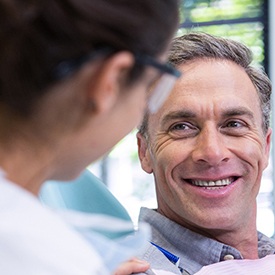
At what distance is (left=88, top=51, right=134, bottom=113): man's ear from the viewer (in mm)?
712

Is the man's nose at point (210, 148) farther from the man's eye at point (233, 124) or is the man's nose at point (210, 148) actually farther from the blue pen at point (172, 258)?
the blue pen at point (172, 258)

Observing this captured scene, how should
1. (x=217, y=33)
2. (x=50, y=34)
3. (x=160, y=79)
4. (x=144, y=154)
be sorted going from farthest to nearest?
(x=217, y=33)
(x=144, y=154)
(x=160, y=79)
(x=50, y=34)

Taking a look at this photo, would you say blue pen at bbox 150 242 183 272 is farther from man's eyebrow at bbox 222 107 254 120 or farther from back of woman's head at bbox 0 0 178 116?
back of woman's head at bbox 0 0 178 116

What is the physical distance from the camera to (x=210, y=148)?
1.55 meters

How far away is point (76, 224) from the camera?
2.55ft

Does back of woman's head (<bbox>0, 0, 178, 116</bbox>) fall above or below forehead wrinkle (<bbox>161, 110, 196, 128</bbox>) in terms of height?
above

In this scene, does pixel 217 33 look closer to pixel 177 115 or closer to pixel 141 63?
pixel 177 115

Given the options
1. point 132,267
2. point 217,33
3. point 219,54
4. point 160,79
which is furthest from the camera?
point 217,33

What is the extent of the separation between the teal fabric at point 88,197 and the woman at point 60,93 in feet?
1.80

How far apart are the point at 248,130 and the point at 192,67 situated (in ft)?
0.71

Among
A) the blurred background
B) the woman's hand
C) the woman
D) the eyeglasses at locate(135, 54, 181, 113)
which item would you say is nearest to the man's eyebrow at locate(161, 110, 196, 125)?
the woman's hand

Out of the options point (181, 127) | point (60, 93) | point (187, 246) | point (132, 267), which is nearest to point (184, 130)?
point (181, 127)

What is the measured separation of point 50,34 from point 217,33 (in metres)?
3.21

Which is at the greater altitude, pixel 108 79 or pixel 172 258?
pixel 108 79
